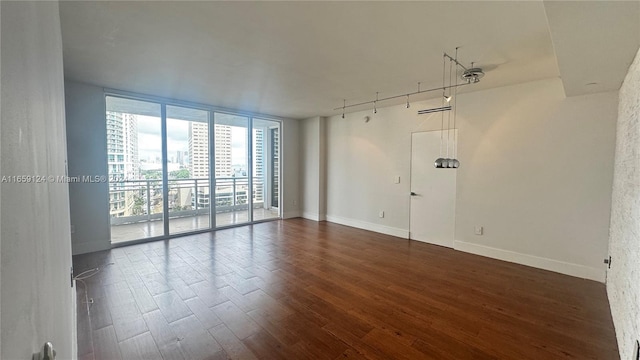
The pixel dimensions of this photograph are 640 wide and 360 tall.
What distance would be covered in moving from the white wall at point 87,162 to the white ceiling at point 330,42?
31 centimetres

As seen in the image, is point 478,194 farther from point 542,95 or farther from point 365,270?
point 365,270

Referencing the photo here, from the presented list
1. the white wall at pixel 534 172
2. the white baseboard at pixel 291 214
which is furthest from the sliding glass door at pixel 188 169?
the white wall at pixel 534 172

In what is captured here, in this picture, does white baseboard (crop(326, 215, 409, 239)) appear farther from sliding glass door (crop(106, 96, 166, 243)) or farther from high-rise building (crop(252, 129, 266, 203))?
sliding glass door (crop(106, 96, 166, 243))

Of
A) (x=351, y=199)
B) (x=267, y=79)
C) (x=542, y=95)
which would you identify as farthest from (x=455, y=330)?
(x=351, y=199)

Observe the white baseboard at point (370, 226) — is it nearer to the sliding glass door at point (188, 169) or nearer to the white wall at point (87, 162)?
the sliding glass door at point (188, 169)

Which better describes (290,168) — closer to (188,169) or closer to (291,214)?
(291,214)

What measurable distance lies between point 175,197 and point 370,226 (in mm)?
4011

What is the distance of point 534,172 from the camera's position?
3.77 m

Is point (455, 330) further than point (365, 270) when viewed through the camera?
No

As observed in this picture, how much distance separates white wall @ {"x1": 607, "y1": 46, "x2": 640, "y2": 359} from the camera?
5.87 feet

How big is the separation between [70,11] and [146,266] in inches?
116

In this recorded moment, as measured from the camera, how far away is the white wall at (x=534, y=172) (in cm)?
336

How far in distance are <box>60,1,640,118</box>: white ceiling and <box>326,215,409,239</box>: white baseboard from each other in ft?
9.06

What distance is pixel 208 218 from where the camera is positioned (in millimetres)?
5918
